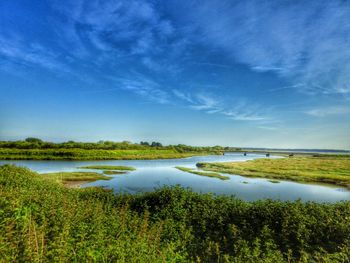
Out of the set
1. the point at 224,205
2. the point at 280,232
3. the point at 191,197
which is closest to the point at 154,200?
the point at 191,197

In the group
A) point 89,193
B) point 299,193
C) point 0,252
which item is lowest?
point 299,193

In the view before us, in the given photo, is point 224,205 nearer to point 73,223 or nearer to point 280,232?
point 280,232

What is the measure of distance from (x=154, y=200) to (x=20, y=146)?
120 metres

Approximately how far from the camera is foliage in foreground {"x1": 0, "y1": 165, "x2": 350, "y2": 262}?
241 inches

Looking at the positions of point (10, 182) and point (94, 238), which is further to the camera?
point (10, 182)

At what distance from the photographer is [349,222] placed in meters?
11.1

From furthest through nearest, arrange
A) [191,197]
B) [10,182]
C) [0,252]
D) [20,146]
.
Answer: [20,146] → [10,182] → [191,197] → [0,252]

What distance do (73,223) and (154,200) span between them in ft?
24.8

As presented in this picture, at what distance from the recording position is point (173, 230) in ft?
34.8

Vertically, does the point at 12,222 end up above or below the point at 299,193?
above

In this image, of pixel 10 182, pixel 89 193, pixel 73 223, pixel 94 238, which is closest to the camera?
pixel 94 238

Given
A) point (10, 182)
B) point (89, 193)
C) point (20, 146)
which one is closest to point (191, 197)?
point (89, 193)

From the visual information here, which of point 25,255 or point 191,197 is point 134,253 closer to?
point 25,255

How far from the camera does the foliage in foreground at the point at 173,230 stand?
6.13m
